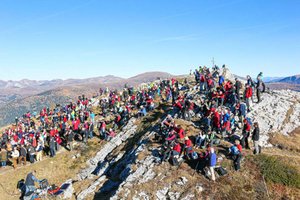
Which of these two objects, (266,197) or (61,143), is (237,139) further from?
(61,143)

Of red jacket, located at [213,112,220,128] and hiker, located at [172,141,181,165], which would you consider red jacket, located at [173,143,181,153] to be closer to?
hiker, located at [172,141,181,165]

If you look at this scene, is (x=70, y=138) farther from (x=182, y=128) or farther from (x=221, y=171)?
(x=221, y=171)

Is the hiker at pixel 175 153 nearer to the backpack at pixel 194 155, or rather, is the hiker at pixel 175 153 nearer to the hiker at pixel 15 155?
the backpack at pixel 194 155

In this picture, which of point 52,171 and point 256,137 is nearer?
point 256,137

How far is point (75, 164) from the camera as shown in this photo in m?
36.4

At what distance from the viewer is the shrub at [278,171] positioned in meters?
22.8

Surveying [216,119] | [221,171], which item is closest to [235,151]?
[221,171]

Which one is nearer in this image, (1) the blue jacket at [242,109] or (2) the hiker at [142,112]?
(1) the blue jacket at [242,109]

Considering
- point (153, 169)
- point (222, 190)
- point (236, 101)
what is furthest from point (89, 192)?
point (236, 101)

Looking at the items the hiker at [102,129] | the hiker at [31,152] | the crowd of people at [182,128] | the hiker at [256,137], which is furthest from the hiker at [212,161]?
the hiker at [31,152]

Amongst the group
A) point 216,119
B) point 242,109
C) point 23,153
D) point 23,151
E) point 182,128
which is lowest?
point 23,153

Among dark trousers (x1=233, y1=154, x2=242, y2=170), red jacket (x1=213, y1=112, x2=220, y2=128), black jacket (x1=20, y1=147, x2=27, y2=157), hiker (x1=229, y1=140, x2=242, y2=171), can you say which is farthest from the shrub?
black jacket (x1=20, y1=147, x2=27, y2=157)

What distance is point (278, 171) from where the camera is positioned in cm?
2392

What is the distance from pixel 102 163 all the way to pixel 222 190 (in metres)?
17.6
